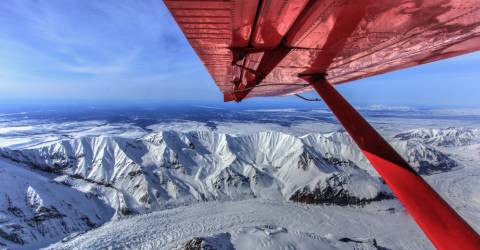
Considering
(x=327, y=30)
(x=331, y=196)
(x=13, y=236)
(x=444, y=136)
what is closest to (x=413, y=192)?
(x=327, y=30)

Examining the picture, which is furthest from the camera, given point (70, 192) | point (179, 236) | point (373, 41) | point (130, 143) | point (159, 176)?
point (130, 143)

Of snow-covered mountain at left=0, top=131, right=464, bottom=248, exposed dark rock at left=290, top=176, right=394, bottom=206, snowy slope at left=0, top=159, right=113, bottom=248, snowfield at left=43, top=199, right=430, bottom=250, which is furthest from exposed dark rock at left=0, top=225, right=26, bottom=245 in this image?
exposed dark rock at left=290, top=176, right=394, bottom=206

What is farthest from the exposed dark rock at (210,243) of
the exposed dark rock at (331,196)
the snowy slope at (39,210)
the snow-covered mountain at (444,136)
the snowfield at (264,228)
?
the snow-covered mountain at (444,136)

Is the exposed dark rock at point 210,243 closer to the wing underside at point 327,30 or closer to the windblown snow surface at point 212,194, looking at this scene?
the windblown snow surface at point 212,194

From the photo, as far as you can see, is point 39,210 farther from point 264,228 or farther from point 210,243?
point 264,228

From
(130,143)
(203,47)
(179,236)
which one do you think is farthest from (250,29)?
(130,143)

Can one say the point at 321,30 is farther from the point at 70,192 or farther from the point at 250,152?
the point at 250,152
